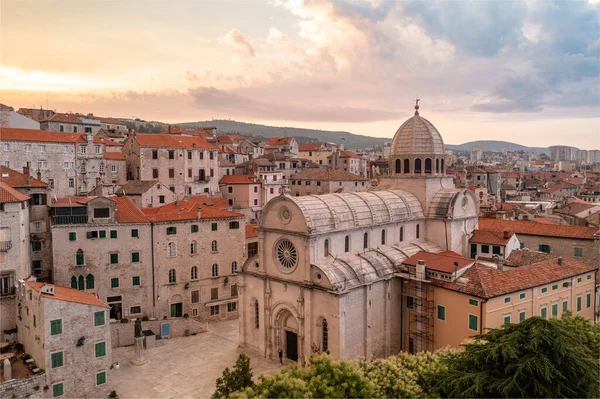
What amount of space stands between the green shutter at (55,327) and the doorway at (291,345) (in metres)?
16.9

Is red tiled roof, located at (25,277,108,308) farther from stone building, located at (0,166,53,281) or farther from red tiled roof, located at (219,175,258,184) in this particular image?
red tiled roof, located at (219,175,258,184)

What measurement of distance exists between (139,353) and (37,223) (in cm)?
1623

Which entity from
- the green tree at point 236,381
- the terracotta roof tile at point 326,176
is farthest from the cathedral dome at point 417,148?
the terracotta roof tile at point 326,176

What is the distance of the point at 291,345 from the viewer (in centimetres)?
3875

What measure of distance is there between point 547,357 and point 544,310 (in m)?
17.1

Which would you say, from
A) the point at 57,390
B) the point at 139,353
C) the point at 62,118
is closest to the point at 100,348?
the point at 57,390

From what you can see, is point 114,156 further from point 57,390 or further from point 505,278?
point 505,278

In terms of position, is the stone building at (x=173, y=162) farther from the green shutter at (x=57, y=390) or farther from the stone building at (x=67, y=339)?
the green shutter at (x=57, y=390)

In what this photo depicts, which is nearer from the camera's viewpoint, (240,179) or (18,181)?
(18,181)

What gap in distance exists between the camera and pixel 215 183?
7719cm

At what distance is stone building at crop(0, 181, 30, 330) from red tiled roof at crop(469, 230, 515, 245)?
41324 millimetres

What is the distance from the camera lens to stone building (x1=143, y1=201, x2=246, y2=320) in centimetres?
4650

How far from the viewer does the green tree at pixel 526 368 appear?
822 inches

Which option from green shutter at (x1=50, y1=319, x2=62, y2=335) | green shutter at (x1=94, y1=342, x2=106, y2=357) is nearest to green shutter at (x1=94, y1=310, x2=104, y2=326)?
green shutter at (x1=94, y1=342, x2=106, y2=357)
